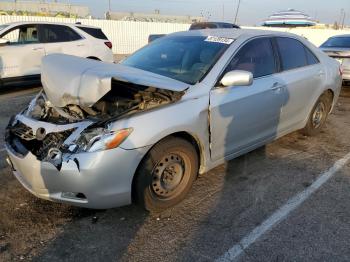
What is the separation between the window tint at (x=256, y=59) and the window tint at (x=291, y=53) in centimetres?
25

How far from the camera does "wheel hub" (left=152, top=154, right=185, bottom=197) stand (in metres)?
3.43

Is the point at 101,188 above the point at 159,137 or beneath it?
beneath

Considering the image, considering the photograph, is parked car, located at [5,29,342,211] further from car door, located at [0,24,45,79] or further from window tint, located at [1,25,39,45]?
window tint, located at [1,25,39,45]

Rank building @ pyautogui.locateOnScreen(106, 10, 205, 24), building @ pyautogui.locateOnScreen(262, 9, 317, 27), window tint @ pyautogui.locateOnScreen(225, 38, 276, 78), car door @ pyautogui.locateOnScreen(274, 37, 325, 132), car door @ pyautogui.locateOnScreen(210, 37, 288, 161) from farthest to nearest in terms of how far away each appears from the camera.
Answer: building @ pyautogui.locateOnScreen(106, 10, 205, 24)
building @ pyautogui.locateOnScreen(262, 9, 317, 27)
car door @ pyautogui.locateOnScreen(274, 37, 325, 132)
window tint @ pyautogui.locateOnScreen(225, 38, 276, 78)
car door @ pyautogui.locateOnScreen(210, 37, 288, 161)

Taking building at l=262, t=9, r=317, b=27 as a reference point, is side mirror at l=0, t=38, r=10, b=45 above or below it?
below

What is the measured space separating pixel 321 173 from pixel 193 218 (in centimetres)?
196

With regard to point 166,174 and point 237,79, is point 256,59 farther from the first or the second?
point 166,174

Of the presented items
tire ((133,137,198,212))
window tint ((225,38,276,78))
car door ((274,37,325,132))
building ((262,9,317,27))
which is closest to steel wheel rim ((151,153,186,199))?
tire ((133,137,198,212))

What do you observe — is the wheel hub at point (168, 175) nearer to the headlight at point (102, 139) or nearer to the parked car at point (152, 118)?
the parked car at point (152, 118)

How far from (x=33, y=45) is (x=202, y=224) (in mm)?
7675

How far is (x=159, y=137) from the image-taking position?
325 cm

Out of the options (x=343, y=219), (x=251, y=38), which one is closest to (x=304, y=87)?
(x=251, y=38)

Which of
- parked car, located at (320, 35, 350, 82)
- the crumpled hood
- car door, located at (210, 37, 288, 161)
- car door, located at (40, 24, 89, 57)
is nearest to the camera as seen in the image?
the crumpled hood

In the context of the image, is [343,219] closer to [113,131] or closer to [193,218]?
[193,218]
